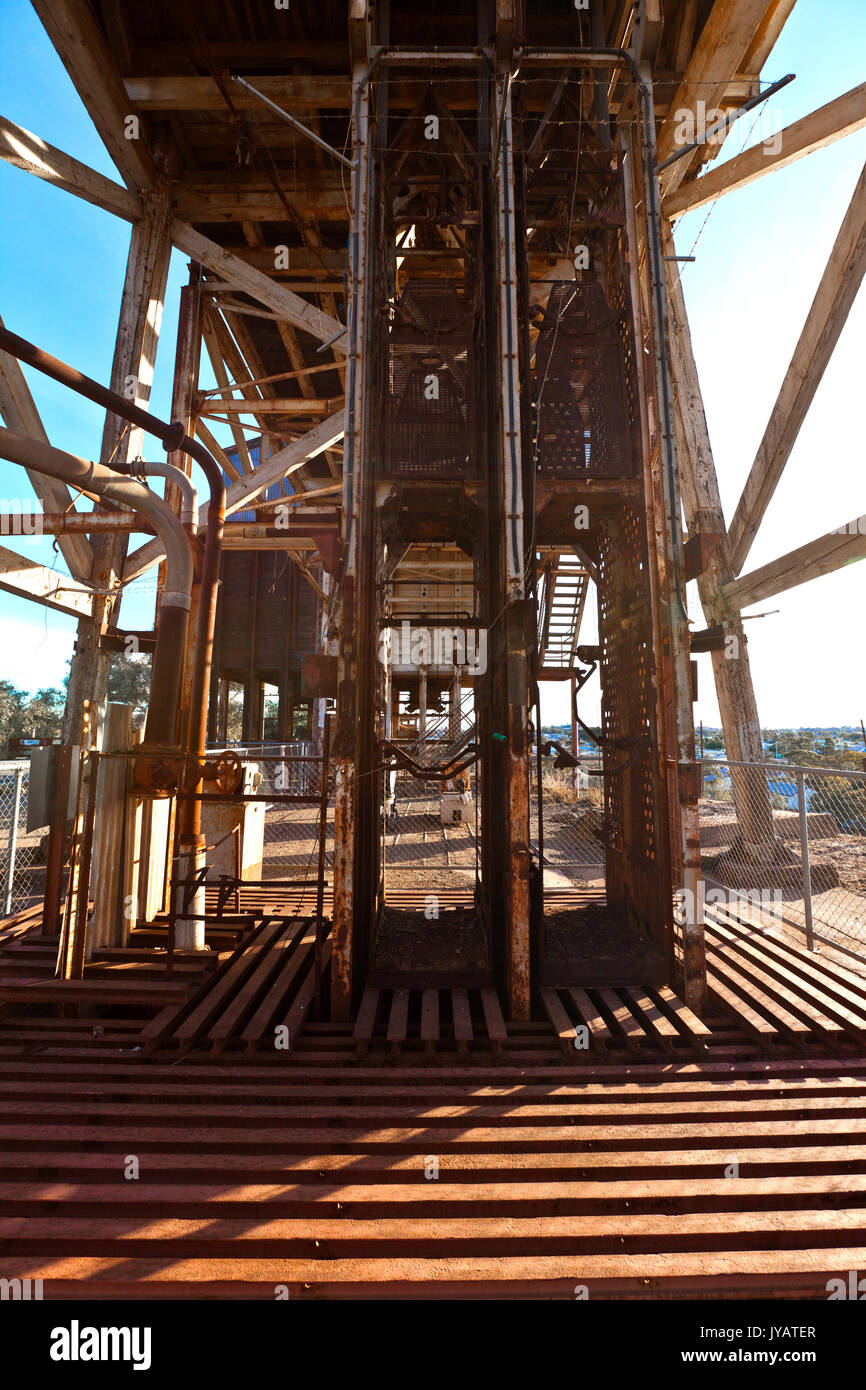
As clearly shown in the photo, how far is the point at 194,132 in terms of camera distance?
30.9ft

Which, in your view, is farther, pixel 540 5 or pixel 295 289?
pixel 295 289

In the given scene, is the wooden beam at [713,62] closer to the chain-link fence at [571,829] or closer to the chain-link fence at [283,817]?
the chain-link fence at [571,829]

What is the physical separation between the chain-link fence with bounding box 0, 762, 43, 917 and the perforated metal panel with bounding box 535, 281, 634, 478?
18.8ft

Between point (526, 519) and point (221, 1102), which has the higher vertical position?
point (526, 519)

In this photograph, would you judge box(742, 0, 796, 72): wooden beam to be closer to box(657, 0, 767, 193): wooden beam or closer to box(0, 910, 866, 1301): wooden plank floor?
box(657, 0, 767, 193): wooden beam

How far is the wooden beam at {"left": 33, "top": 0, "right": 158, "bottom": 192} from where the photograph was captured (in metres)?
7.02

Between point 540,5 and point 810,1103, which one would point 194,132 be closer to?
point 540,5

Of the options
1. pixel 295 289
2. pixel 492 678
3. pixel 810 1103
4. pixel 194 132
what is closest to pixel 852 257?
pixel 492 678

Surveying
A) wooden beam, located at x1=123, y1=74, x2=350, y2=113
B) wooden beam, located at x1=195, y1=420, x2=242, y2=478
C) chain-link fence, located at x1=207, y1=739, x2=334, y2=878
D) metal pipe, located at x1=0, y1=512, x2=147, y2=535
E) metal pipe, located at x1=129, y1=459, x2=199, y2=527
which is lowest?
chain-link fence, located at x1=207, y1=739, x2=334, y2=878

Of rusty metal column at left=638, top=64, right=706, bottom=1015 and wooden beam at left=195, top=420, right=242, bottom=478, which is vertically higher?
wooden beam at left=195, top=420, right=242, bottom=478

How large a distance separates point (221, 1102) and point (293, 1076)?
1.44 feet

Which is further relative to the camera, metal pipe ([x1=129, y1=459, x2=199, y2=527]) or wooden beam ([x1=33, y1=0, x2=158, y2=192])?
metal pipe ([x1=129, y1=459, x2=199, y2=527])

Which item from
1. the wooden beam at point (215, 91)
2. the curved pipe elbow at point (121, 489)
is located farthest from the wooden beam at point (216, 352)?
the curved pipe elbow at point (121, 489)

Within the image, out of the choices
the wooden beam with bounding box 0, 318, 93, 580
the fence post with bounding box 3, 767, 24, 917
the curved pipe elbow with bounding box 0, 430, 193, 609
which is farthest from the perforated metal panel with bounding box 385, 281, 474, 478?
the fence post with bounding box 3, 767, 24, 917
